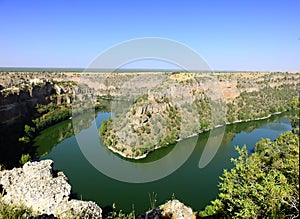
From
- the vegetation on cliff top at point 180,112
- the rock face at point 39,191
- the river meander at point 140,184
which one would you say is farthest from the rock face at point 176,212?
the vegetation on cliff top at point 180,112

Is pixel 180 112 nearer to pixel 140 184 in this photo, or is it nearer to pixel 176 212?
pixel 140 184

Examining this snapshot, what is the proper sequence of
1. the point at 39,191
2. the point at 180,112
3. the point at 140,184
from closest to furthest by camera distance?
the point at 39,191, the point at 140,184, the point at 180,112

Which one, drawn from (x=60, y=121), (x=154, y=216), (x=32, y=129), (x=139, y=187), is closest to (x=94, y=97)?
(x=60, y=121)

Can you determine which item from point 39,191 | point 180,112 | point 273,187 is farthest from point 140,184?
point 273,187

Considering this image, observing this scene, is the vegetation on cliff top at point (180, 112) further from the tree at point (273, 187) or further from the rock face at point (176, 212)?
the tree at point (273, 187)

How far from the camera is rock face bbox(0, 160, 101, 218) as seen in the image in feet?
31.4

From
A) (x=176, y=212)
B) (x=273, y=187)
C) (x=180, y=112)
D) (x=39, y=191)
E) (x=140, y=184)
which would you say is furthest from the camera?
(x=180, y=112)

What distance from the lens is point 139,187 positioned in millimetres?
18672

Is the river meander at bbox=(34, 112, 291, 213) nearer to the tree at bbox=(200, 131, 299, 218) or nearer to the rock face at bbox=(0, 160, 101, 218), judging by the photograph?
the rock face at bbox=(0, 160, 101, 218)

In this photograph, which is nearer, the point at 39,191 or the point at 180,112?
the point at 39,191

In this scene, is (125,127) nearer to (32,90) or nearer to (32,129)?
(32,129)

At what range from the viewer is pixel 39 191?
11.1 m

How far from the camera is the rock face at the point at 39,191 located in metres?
9.58

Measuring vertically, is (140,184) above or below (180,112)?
below
